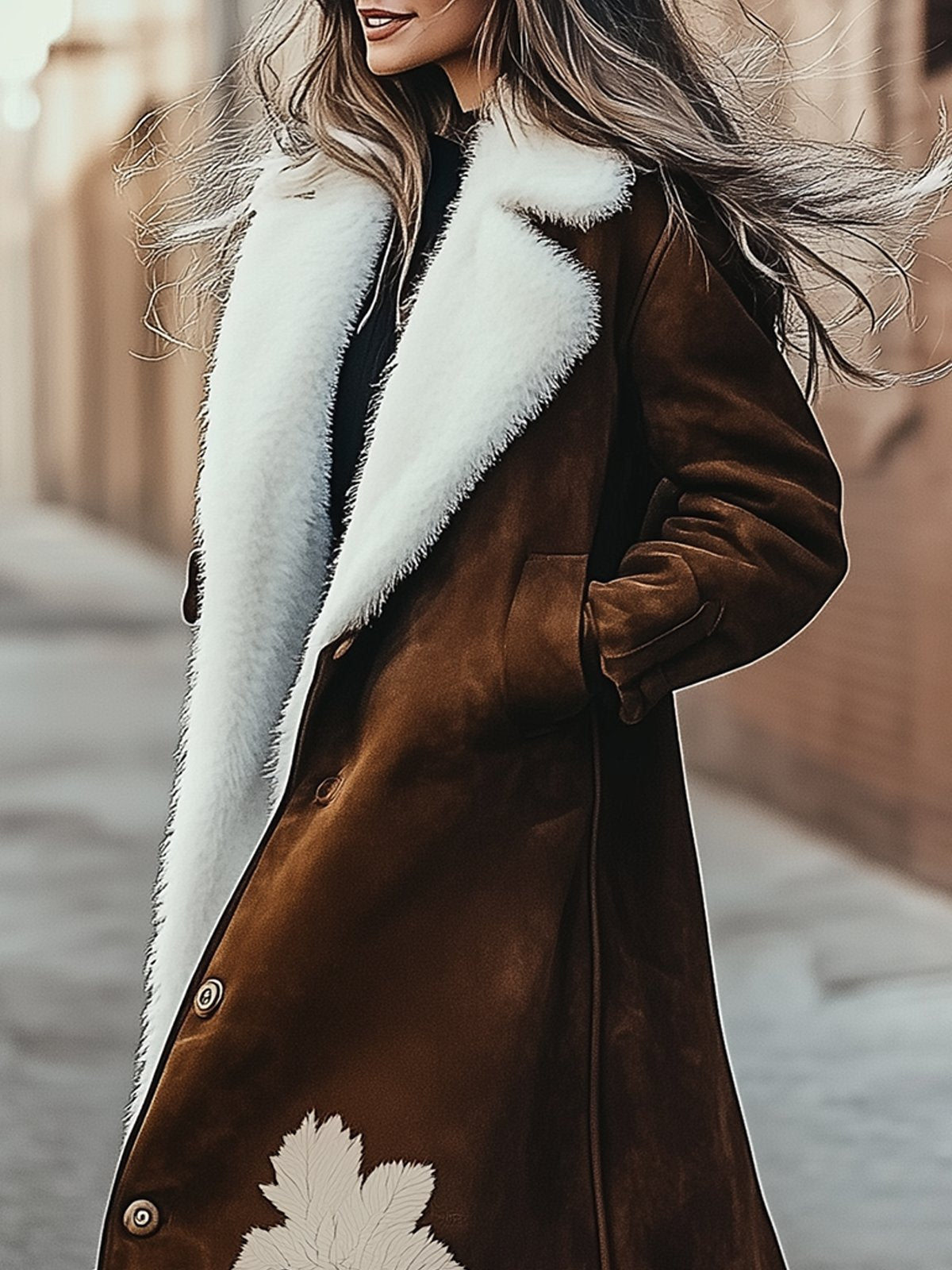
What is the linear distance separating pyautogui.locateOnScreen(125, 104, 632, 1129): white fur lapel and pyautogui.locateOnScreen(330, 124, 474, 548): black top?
0.02m

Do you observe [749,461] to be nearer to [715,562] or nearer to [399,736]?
[715,562]

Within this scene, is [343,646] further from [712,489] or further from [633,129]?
[633,129]

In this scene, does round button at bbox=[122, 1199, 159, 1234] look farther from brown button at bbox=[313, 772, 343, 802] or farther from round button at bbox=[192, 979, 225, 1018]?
brown button at bbox=[313, 772, 343, 802]

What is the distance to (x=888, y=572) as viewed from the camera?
3.70 meters

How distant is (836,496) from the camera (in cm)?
130

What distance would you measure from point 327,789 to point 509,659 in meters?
0.16

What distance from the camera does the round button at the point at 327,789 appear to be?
4.20 feet

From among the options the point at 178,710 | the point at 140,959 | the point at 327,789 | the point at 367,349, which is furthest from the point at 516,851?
the point at 178,710

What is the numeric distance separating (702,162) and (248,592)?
1.35 ft

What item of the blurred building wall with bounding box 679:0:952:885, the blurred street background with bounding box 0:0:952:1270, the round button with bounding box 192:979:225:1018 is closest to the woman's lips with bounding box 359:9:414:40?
the round button with bounding box 192:979:225:1018

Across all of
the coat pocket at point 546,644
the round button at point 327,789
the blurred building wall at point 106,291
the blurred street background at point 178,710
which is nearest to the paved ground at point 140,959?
the blurred street background at point 178,710

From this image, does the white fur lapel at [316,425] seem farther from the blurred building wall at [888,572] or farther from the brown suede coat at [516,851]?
the blurred building wall at [888,572]

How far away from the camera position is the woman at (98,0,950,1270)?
125 centimetres

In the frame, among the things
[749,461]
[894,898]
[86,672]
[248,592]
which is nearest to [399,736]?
[248,592]
